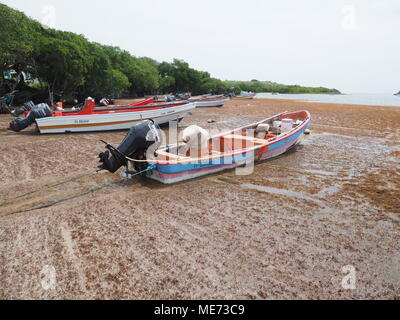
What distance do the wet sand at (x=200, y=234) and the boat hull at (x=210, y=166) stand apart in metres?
0.27

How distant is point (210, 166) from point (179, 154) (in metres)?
1.04

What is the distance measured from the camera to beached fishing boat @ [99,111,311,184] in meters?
6.25

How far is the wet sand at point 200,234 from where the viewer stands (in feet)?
10.9

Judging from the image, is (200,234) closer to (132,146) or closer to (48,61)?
(132,146)

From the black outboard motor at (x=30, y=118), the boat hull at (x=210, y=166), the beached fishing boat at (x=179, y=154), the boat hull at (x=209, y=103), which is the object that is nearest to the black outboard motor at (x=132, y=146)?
the beached fishing boat at (x=179, y=154)

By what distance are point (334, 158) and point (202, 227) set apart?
690cm

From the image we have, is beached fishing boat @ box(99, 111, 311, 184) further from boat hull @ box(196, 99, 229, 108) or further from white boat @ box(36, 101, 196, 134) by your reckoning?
boat hull @ box(196, 99, 229, 108)

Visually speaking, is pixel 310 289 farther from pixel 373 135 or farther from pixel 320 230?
pixel 373 135

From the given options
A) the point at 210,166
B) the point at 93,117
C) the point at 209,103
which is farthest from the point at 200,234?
the point at 209,103

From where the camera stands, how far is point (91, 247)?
4070 millimetres

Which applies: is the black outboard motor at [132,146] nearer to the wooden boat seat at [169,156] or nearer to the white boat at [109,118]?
the wooden boat seat at [169,156]

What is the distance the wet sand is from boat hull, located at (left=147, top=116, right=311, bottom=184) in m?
0.27

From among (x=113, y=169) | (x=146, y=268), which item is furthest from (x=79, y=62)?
(x=146, y=268)

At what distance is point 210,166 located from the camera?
7379 mm
